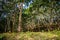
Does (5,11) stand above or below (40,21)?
above

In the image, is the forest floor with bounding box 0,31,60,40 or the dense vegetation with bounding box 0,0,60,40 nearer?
the forest floor with bounding box 0,31,60,40

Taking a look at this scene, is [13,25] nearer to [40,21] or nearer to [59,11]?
[40,21]

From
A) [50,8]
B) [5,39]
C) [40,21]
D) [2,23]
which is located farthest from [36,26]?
[5,39]

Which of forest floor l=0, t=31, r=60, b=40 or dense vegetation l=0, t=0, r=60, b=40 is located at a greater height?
dense vegetation l=0, t=0, r=60, b=40

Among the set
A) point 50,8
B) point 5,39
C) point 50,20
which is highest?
point 50,8

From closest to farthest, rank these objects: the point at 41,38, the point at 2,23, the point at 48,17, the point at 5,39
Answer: the point at 41,38
the point at 5,39
the point at 48,17
the point at 2,23

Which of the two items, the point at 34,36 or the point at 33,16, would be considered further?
the point at 33,16

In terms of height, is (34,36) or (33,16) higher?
(33,16)

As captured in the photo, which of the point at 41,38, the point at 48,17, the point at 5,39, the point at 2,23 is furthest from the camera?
the point at 2,23

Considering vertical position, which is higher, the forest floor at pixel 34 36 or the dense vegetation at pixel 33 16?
the dense vegetation at pixel 33 16

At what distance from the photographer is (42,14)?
512 inches

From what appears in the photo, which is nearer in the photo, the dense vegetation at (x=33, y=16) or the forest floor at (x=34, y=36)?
the forest floor at (x=34, y=36)

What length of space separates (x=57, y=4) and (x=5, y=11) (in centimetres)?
520

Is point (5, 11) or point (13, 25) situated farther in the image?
point (5, 11)
